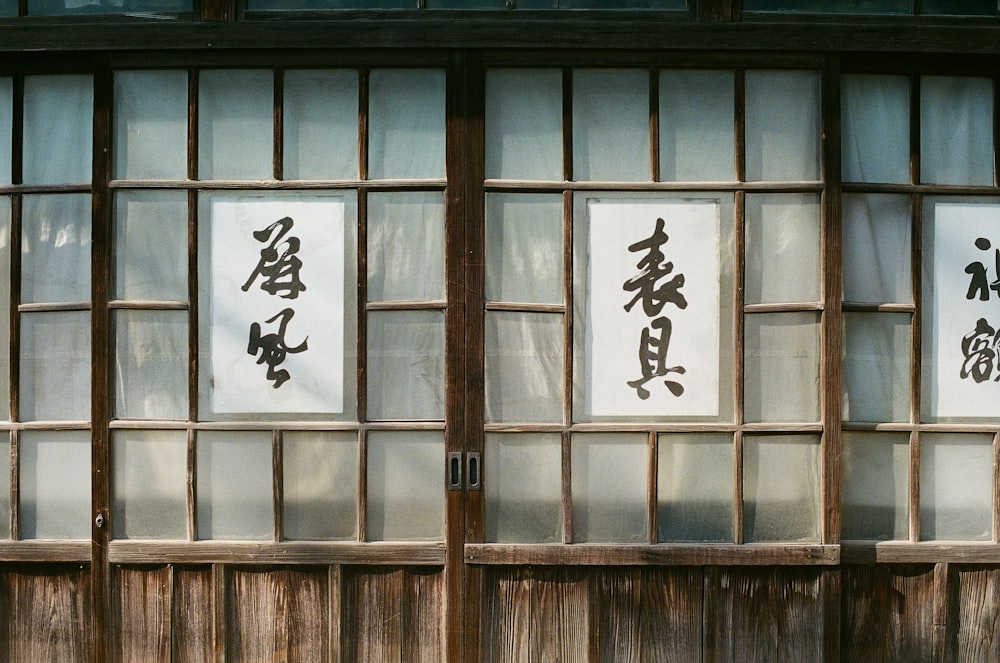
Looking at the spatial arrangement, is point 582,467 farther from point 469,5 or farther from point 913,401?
point 469,5

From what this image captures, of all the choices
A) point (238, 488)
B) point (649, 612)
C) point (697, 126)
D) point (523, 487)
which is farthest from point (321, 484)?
point (697, 126)

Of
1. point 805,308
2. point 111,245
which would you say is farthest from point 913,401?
point 111,245

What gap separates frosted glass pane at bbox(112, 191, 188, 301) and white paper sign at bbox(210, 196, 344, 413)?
18 cm

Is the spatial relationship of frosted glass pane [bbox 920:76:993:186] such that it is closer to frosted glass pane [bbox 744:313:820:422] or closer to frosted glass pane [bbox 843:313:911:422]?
frosted glass pane [bbox 843:313:911:422]

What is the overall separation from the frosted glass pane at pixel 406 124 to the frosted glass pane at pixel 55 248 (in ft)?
4.84

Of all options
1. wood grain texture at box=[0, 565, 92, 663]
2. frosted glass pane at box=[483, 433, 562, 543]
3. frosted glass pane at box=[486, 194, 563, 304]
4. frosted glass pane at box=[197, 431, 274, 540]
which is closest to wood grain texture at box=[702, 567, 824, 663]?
frosted glass pane at box=[483, 433, 562, 543]

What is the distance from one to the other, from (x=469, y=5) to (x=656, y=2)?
896 millimetres

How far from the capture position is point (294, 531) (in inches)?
144

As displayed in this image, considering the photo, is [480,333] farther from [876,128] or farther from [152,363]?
[876,128]

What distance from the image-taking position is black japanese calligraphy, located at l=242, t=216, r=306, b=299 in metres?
3.66

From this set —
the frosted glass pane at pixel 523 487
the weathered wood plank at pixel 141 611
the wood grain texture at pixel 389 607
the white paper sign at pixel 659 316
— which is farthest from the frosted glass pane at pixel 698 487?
the weathered wood plank at pixel 141 611

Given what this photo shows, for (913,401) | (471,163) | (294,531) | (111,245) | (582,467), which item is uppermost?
(471,163)

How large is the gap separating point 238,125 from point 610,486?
248 cm

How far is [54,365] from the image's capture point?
12.4 feet
